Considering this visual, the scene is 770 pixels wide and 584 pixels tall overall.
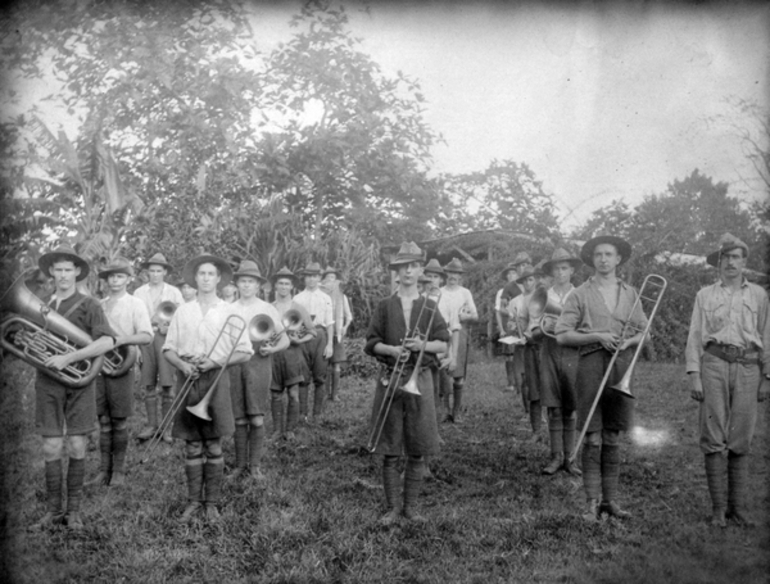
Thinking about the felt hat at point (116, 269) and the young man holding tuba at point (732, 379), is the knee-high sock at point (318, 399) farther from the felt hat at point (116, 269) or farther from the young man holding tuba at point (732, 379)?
the young man holding tuba at point (732, 379)

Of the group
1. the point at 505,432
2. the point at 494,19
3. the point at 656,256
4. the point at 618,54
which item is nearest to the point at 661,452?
the point at 505,432

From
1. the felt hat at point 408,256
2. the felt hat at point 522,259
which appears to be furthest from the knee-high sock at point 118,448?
the felt hat at point 522,259

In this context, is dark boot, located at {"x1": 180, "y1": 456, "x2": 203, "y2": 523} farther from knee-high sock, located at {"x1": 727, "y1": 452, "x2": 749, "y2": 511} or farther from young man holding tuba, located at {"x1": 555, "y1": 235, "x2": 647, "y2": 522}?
knee-high sock, located at {"x1": 727, "y1": 452, "x2": 749, "y2": 511}

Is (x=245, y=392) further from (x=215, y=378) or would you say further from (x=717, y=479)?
(x=717, y=479)

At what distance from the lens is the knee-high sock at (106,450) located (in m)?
5.86

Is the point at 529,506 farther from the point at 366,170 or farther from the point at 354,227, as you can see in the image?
the point at 354,227

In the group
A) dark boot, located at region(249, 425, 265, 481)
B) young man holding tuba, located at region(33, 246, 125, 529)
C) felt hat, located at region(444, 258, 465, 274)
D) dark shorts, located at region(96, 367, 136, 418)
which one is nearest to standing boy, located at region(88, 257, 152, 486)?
dark shorts, located at region(96, 367, 136, 418)

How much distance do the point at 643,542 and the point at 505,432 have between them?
147 inches

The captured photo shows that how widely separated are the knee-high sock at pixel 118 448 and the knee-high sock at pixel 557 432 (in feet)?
14.8

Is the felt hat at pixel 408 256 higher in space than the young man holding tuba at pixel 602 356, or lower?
higher

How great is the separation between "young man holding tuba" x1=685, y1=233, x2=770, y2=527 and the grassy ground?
1.00ft

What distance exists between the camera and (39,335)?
180 inches

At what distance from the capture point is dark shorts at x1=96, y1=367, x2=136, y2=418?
578 centimetres

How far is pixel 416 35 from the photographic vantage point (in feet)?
15.8
